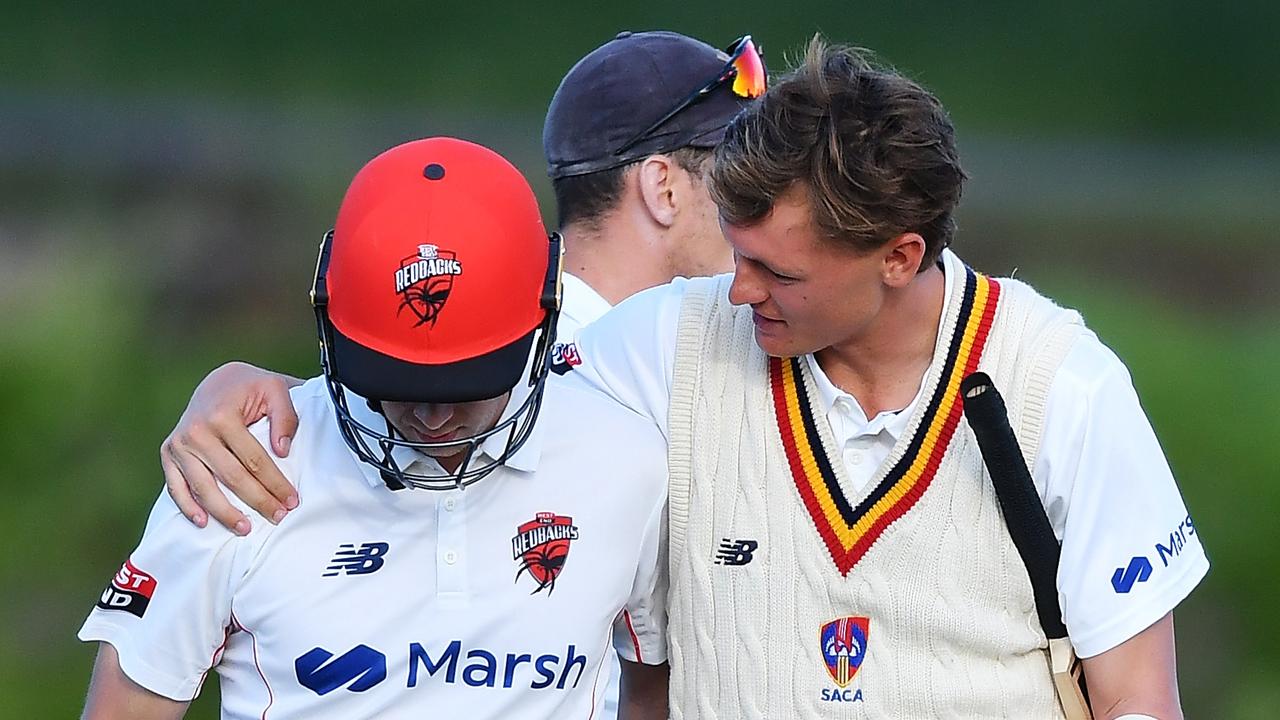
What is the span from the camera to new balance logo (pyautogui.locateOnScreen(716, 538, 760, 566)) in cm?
210

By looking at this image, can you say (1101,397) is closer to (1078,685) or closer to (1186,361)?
(1078,685)

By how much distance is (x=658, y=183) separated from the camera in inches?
114

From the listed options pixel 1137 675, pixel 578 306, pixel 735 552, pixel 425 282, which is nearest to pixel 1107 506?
pixel 1137 675

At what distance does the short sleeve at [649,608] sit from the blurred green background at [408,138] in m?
4.49

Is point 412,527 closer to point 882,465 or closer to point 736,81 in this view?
point 882,465

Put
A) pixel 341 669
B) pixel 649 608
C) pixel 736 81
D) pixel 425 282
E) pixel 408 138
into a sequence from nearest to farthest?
1. pixel 425 282
2. pixel 341 669
3. pixel 649 608
4. pixel 736 81
5. pixel 408 138

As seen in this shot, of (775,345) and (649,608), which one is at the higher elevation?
(775,345)

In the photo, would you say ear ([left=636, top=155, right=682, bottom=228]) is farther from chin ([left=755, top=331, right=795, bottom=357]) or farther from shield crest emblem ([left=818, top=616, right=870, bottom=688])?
shield crest emblem ([left=818, top=616, right=870, bottom=688])

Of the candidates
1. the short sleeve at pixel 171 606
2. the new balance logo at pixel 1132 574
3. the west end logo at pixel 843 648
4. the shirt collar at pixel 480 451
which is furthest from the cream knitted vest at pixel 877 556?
the short sleeve at pixel 171 606

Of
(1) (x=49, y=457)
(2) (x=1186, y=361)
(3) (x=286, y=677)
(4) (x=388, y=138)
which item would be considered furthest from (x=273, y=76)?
(3) (x=286, y=677)

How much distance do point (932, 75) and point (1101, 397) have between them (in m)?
5.89

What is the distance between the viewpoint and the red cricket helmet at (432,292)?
1.79m

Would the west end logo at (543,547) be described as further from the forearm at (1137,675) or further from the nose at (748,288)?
the forearm at (1137,675)

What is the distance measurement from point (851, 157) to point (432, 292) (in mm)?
571
